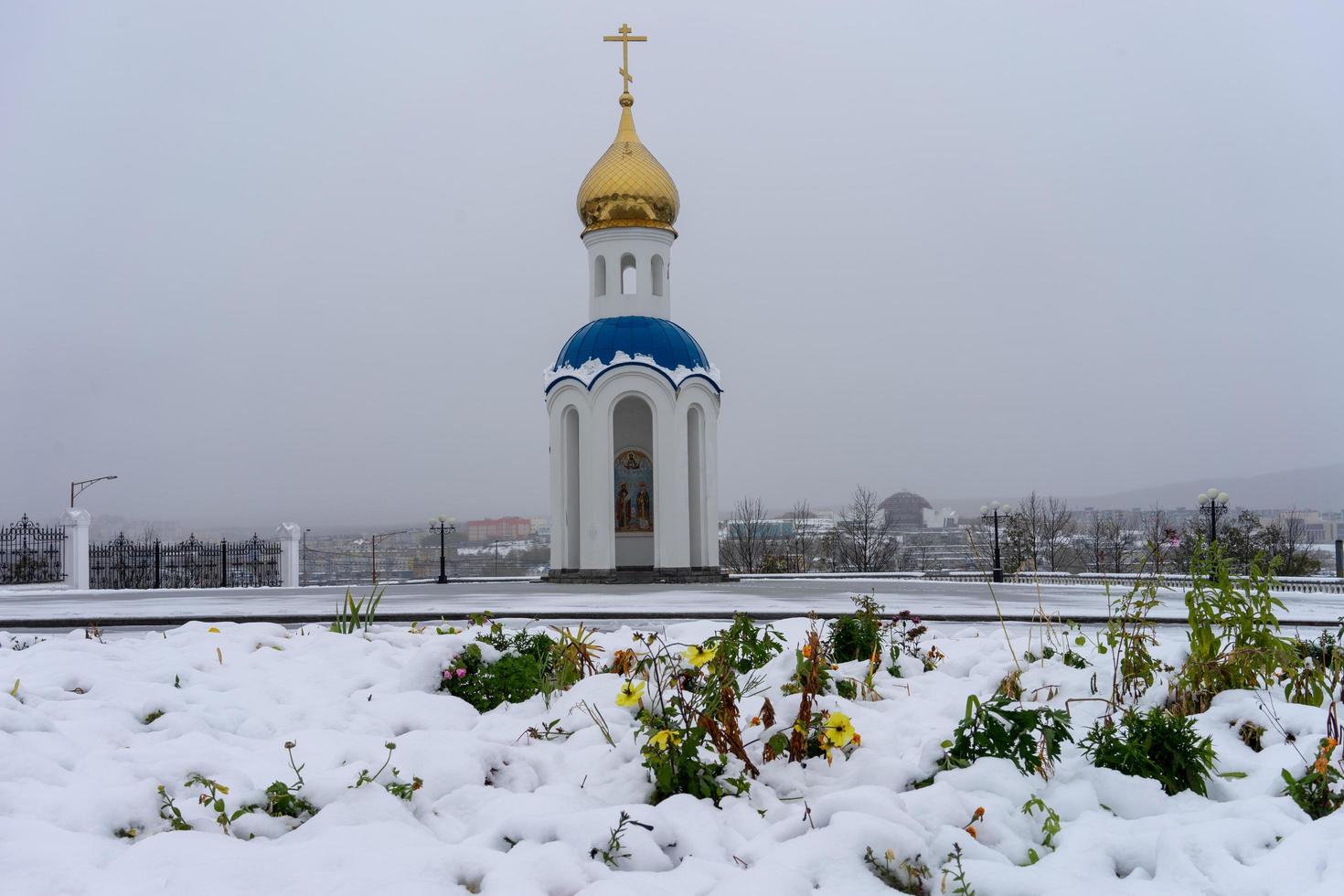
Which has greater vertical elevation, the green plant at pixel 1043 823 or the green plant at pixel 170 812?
the green plant at pixel 170 812

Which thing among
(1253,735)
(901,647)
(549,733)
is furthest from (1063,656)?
(549,733)

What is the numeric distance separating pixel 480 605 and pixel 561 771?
6.90 m

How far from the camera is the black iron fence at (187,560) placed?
24047mm

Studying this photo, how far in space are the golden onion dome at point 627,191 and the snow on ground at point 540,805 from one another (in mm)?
17916

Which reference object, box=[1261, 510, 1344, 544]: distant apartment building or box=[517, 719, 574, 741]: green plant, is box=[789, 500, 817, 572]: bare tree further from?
box=[517, 719, 574, 741]: green plant

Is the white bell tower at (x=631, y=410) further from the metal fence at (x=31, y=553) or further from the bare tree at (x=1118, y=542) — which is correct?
the bare tree at (x=1118, y=542)

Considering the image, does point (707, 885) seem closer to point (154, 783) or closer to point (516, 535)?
point (154, 783)

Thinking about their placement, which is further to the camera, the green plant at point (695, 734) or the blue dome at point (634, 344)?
the blue dome at point (634, 344)

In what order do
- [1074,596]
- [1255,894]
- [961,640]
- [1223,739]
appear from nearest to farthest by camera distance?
1. [1255,894]
2. [1223,739]
3. [961,640]
4. [1074,596]

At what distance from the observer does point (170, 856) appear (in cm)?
289

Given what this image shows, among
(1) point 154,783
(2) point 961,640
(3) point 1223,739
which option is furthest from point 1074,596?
(1) point 154,783

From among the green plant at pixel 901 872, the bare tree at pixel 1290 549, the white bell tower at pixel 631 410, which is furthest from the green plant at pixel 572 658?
the bare tree at pixel 1290 549

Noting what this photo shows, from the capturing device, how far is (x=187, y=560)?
24781 millimetres

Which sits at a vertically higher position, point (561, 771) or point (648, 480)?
point (648, 480)
